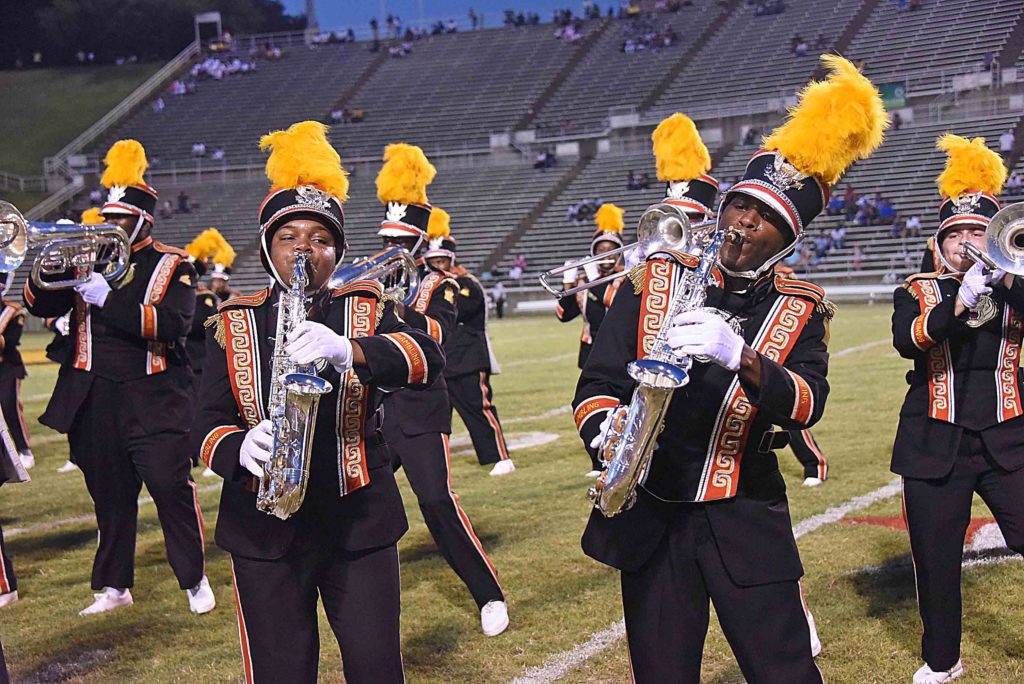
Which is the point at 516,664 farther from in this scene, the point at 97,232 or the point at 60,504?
the point at 60,504

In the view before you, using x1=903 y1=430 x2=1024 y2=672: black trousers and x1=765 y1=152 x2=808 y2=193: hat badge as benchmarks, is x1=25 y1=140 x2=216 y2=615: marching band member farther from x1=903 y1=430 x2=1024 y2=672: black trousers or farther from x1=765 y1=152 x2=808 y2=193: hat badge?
x1=765 y1=152 x2=808 y2=193: hat badge

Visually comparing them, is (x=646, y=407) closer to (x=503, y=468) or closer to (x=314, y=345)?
(x=314, y=345)

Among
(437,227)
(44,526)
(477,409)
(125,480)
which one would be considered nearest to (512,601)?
(125,480)

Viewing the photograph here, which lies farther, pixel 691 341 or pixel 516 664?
pixel 516 664

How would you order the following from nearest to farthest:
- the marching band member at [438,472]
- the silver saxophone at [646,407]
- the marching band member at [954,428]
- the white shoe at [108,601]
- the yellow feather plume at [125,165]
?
the silver saxophone at [646,407] < the marching band member at [954,428] < the marching band member at [438,472] < the white shoe at [108,601] < the yellow feather plume at [125,165]

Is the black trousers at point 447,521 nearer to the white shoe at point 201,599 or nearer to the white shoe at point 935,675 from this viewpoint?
the white shoe at point 201,599

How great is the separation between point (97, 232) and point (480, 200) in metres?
29.8

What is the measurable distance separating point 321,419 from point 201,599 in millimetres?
2606

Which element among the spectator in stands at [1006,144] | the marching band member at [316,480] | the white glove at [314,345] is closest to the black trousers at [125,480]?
the marching band member at [316,480]

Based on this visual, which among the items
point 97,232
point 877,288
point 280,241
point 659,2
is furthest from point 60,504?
point 659,2

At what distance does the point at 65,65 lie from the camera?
53969 mm

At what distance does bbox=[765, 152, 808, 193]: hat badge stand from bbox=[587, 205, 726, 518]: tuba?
0.19 meters

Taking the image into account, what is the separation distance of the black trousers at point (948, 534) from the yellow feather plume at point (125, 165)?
3.70 m

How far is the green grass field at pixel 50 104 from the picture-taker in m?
44.5
